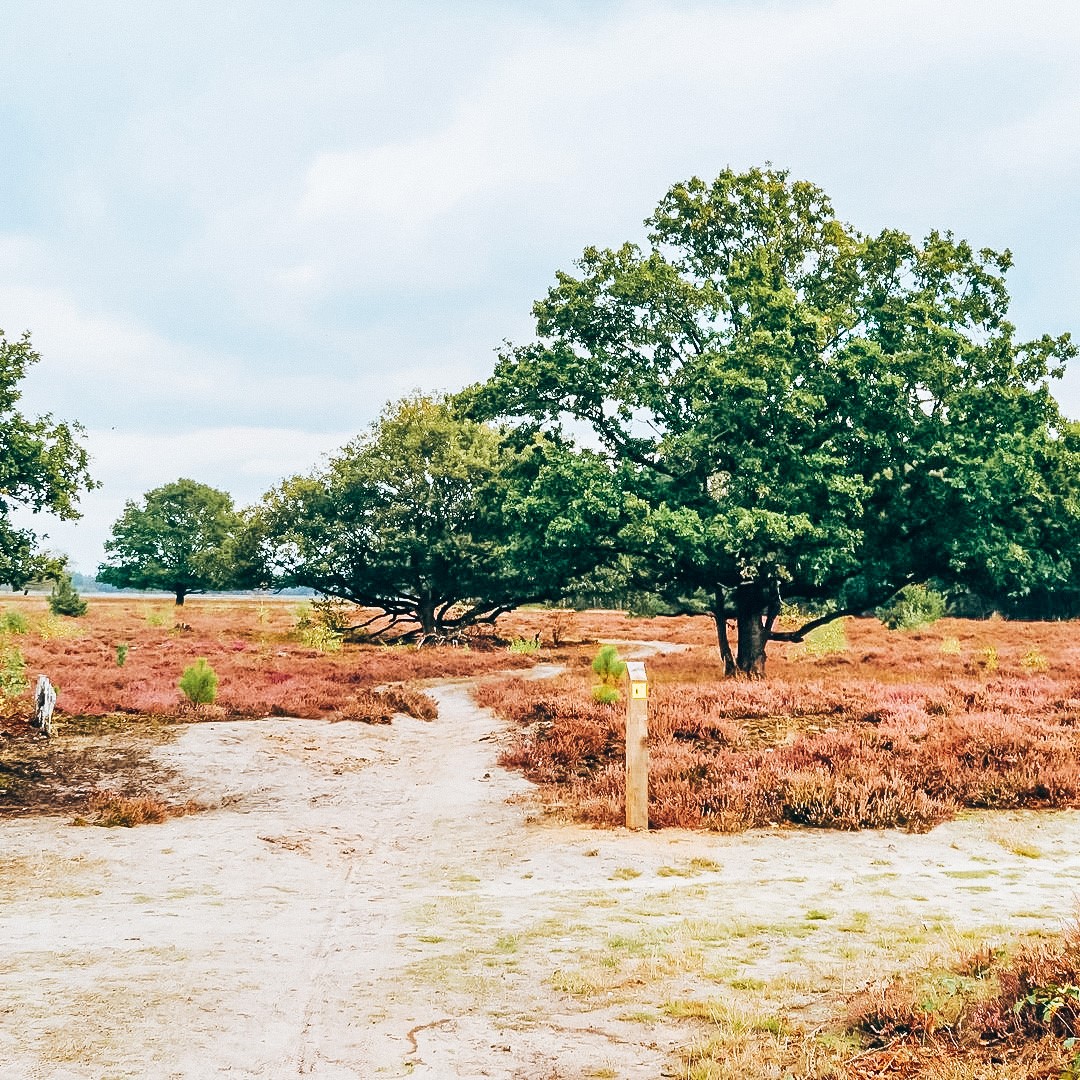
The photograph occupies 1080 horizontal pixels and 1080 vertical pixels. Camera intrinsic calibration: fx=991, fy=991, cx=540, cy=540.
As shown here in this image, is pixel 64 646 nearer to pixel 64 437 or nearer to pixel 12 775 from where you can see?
pixel 64 437

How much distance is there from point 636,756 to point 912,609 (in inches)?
1653

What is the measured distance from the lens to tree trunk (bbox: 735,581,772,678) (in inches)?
984

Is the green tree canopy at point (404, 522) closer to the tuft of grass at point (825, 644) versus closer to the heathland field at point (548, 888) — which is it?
the tuft of grass at point (825, 644)

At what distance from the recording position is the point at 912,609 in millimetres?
48188

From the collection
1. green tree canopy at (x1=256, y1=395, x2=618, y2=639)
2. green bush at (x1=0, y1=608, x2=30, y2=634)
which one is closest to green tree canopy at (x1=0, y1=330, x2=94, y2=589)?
green bush at (x1=0, y1=608, x2=30, y2=634)

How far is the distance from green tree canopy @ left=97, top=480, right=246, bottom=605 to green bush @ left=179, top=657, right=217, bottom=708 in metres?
62.7

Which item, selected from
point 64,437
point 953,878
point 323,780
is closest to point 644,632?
point 64,437

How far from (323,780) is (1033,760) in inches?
349

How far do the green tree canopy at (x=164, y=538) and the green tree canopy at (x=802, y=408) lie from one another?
61103 mm

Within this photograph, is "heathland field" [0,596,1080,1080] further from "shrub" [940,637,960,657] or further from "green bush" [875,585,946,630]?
"green bush" [875,585,946,630]

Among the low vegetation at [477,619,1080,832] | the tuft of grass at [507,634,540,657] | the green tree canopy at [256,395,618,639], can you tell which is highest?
the green tree canopy at [256,395,618,639]

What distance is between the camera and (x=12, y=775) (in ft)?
41.2

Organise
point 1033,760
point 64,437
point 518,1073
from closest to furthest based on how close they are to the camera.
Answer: point 518,1073
point 1033,760
point 64,437

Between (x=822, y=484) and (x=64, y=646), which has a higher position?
(x=822, y=484)
